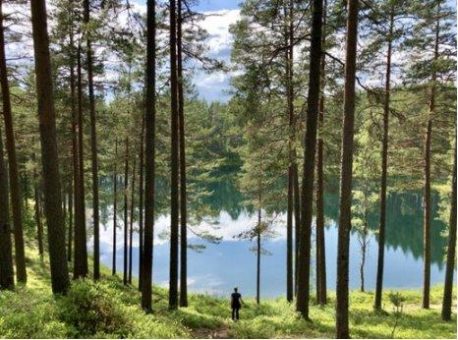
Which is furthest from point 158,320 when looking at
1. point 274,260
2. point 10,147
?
point 274,260

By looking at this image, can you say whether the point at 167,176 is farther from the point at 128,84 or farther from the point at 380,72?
the point at 380,72

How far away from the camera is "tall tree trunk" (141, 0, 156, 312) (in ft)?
42.3

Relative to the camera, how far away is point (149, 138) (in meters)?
13.1

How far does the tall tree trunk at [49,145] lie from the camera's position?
986cm

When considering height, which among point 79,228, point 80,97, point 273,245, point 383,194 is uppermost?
point 80,97

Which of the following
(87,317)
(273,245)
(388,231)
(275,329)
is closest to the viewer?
(87,317)

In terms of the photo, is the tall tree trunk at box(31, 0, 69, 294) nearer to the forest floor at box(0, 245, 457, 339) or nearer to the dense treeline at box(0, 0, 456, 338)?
the dense treeline at box(0, 0, 456, 338)

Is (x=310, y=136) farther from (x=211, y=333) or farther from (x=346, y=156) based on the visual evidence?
(x=211, y=333)

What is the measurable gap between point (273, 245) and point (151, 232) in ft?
134

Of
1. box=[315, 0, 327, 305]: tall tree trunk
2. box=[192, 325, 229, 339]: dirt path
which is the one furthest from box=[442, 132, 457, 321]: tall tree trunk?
box=[192, 325, 229, 339]: dirt path

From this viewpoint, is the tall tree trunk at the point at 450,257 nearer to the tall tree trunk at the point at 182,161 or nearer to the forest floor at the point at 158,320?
the forest floor at the point at 158,320

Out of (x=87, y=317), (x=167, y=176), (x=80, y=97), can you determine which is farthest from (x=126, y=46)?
(x=167, y=176)

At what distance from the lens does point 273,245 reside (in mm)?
53156

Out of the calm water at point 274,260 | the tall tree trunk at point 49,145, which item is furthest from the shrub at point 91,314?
the calm water at point 274,260
